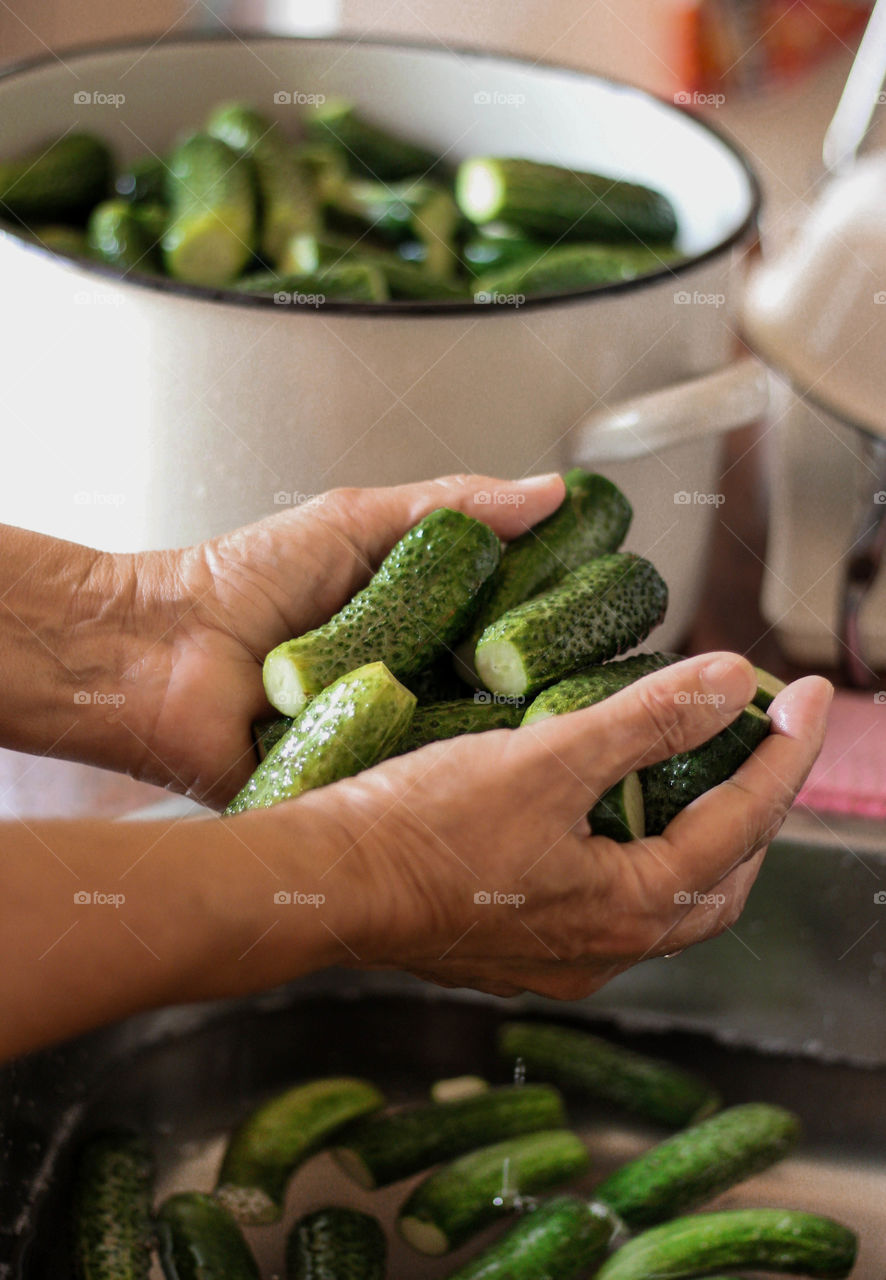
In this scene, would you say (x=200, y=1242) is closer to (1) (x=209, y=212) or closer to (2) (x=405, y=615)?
(2) (x=405, y=615)

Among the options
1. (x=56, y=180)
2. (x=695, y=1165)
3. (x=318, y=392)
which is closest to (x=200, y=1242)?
(x=695, y=1165)

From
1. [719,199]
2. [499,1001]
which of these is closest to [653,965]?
[499,1001]

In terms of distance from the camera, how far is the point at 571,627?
0.75m

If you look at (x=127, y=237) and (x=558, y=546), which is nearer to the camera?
(x=558, y=546)

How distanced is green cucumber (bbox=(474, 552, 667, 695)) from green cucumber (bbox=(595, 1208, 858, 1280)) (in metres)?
0.35

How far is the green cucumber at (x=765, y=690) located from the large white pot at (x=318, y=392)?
0.66 ft

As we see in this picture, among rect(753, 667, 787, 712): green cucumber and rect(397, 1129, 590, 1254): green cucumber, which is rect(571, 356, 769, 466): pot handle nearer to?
rect(753, 667, 787, 712): green cucumber

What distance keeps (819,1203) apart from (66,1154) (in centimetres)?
51

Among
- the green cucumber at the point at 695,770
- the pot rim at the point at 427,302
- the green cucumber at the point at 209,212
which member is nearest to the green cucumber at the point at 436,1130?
the green cucumber at the point at 695,770

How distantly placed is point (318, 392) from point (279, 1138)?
0.51m

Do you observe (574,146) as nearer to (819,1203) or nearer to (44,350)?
(44,350)

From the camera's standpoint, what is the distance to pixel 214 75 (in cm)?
120

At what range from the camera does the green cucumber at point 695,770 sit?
2.35 ft

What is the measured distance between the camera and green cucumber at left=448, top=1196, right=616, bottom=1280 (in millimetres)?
757
